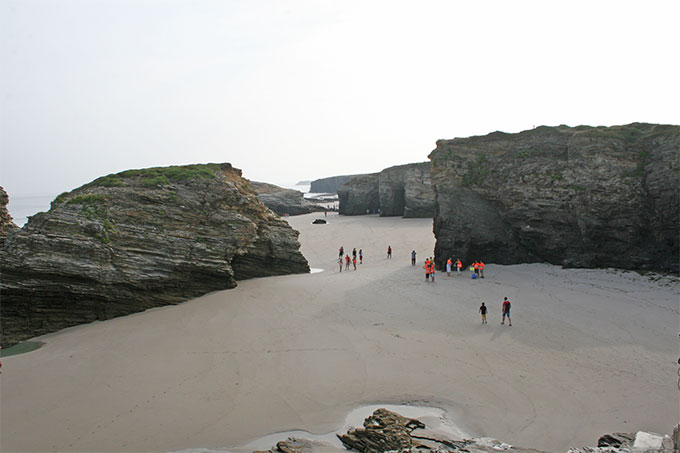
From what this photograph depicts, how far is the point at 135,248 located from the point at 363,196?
156ft

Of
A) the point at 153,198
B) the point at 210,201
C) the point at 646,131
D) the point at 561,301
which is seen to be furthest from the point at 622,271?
the point at 153,198

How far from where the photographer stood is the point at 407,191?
172ft

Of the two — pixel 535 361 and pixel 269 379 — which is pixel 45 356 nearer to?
pixel 269 379

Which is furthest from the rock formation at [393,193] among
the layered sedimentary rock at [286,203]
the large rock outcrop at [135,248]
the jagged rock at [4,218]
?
the jagged rock at [4,218]

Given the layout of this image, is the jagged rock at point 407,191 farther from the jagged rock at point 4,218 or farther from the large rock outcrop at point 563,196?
the jagged rock at point 4,218

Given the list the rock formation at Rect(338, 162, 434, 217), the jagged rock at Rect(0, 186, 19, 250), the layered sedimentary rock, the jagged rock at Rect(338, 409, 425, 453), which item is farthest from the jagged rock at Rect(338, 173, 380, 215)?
the jagged rock at Rect(338, 409, 425, 453)

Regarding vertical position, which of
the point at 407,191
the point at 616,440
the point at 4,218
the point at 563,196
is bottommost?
the point at 616,440

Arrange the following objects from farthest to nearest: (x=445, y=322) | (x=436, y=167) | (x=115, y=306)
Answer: (x=436, y=167) → (x=115, y=306) → (x=445, y=322)

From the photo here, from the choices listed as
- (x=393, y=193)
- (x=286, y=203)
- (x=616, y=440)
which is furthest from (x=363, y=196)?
(x=616, y=440)

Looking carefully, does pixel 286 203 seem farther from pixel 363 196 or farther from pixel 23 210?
pixel 23 210

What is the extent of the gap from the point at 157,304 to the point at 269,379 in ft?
27.9

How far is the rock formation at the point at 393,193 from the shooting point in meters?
51.8

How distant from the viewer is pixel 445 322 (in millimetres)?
15453

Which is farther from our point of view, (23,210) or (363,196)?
(23,210)
